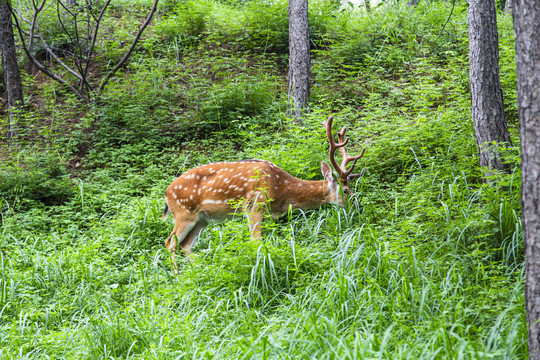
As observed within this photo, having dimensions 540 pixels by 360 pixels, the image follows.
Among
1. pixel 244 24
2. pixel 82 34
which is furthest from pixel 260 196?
pixel 82 34

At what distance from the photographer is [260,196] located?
5.94 metres

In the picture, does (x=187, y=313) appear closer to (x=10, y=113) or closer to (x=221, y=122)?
(x=221, y=122)

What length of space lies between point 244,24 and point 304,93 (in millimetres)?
4064

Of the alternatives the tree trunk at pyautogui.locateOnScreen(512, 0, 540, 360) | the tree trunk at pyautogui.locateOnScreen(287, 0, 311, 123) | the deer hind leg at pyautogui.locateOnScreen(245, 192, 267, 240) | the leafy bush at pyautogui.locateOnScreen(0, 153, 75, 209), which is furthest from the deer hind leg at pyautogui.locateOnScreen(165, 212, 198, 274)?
the tree trunk at pyautogui.locateOnScreen(512, 0, 540, 360)

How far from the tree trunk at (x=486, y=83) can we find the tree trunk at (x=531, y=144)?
2.77 m

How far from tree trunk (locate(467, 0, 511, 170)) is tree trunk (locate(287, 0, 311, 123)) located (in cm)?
354

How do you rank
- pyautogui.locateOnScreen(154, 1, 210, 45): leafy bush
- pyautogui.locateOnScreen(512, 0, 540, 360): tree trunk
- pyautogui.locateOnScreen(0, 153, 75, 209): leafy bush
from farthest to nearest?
pyautogui.locateOnScreen(154, 1, 210, 45): leafy bush → pyautogui.locateOnScreen(0, 153, 75, 209): leafy bush → pyautogui.locateOnScreen(512, 0, 540, 360): tree trunk

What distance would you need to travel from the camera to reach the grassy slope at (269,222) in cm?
357

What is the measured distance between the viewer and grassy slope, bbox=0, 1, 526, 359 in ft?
11.7

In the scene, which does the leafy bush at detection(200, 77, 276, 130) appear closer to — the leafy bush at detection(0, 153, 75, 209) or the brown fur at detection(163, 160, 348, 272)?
the leafy bush at detection(0, 153, 75, 209)

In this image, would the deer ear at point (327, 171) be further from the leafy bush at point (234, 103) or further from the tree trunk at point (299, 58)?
the leafy bush at point (234, 103)

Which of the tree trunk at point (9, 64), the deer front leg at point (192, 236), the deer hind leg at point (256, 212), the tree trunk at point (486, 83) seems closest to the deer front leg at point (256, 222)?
A: the deer hind leg at point (256, 212)

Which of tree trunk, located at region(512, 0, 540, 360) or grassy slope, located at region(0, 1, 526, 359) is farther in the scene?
grassy slope, located at region(0, 1, 526, 359)

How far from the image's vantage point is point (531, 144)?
273 centimetres
